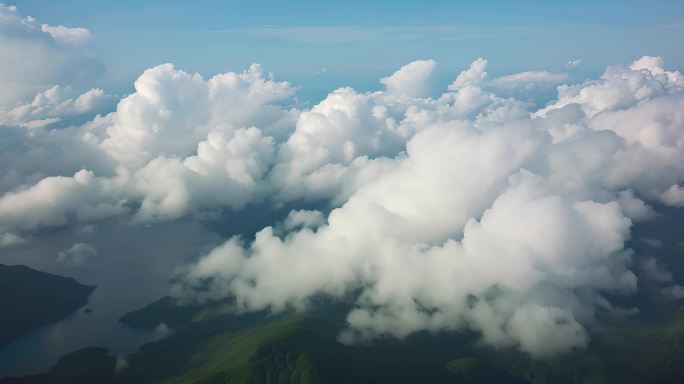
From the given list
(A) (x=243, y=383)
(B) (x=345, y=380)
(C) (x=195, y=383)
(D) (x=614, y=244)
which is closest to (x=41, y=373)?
(C) (x=195, y=383)

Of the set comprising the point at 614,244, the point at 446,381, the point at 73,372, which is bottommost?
the point at 446,381

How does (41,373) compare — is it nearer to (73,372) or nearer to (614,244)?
(73,372)

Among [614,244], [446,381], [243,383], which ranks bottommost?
[446,381]

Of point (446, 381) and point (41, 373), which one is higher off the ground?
point (41, 373)

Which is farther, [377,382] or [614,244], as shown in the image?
[377,382]

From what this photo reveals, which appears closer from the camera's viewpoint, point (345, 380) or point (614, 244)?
point (614, 244)

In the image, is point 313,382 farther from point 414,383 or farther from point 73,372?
point 73,372

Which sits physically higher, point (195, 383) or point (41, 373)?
point (41, 373)

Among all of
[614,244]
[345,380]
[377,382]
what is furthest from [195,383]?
[614,244]
